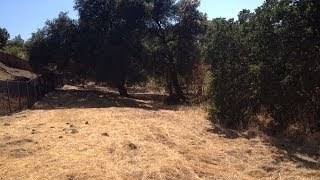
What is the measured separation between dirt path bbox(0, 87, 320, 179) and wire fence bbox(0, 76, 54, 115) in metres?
3.26

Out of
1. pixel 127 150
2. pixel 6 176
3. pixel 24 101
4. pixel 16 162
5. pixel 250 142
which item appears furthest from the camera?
pixel 24 101

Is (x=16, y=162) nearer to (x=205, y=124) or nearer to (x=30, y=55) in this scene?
(x=205, y=124)

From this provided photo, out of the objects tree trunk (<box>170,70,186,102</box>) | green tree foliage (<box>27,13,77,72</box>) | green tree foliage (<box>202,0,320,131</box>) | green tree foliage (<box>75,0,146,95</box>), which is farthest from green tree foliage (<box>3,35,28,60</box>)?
green tree foliage (<box>202,0,320,131</box>)

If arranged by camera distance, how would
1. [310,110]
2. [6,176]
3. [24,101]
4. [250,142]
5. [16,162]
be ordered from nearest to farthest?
[6,176], [16,162], [250,142], [310,110], [24,101]

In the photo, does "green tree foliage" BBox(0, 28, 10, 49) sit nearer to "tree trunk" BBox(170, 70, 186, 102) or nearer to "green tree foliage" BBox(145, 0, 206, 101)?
"green tree foliage" BBox(145, 0, 206, 101)

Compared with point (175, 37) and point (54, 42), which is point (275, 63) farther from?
point (54, 42)

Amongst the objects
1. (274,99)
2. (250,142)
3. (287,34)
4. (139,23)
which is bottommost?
(250,142)

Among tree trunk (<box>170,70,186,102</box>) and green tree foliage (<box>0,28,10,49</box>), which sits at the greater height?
green tree foliage (<box>0,28,10,49</box>)

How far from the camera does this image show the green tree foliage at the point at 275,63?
1360cm

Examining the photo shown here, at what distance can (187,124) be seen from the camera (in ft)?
53.6

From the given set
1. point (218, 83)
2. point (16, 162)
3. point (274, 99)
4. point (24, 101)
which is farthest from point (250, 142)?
point (24, 101)

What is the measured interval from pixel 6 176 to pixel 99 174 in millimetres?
1801

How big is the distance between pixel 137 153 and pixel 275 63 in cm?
599

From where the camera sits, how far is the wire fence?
19.6 m
